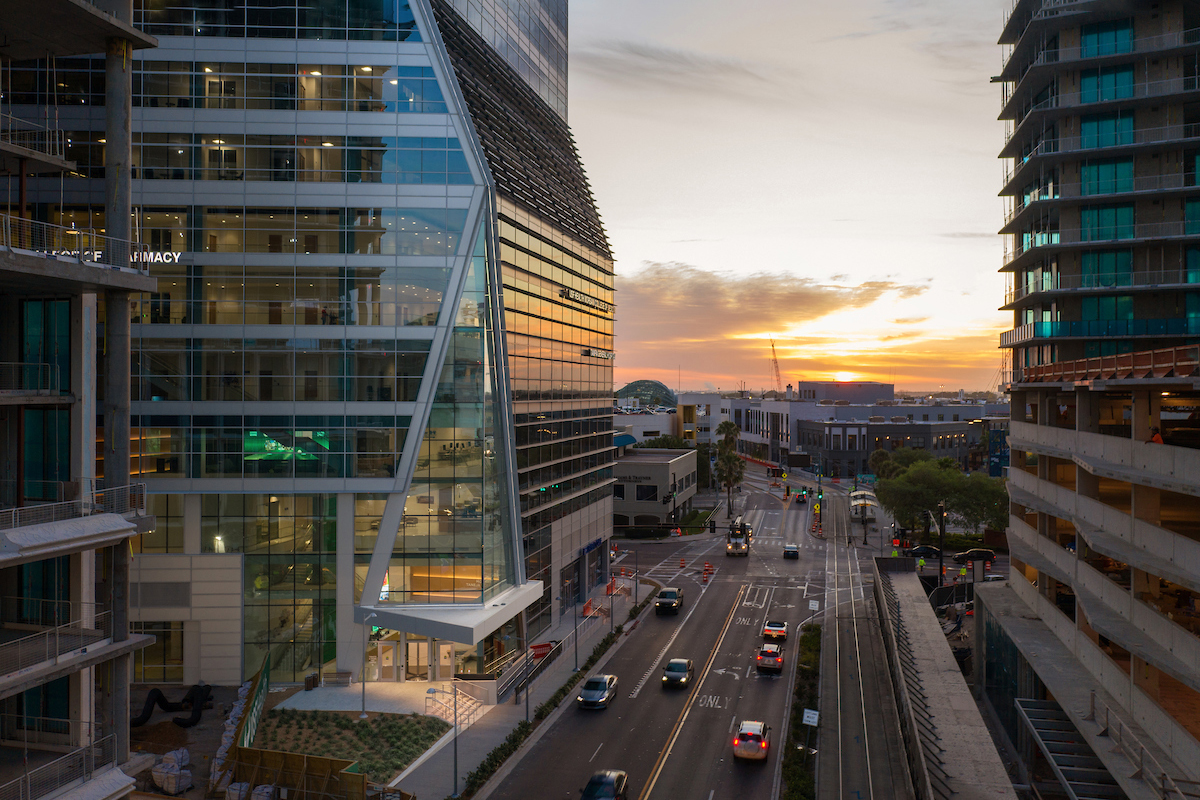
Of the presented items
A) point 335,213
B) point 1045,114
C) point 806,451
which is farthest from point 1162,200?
point 806,451

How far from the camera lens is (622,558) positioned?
→ 264 ft

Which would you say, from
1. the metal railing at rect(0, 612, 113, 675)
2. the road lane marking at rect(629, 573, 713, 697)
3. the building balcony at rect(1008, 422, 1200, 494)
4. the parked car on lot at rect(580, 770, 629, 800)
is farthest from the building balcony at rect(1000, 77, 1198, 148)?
the metal railing at rect(0, 612, 113, 675)

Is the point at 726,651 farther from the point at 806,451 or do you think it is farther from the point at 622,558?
the point at 806,451

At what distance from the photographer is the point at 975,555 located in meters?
73.1

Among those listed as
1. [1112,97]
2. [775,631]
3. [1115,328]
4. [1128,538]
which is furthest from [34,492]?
[1112,97]

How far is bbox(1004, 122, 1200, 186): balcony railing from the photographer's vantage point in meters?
44.3

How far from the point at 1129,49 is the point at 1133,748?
39736mm

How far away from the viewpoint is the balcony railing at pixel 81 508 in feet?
56.5

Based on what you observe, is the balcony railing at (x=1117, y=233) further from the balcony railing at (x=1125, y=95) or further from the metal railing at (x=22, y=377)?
the metal railing at (x=22, y=377)

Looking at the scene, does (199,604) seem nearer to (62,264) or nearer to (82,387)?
(82,387)

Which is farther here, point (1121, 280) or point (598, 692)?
point (1121, 280)

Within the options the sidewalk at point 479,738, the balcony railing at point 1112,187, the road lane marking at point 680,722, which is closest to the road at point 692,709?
the road lane marking at point 680,722

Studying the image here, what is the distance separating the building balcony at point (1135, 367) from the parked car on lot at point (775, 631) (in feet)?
73.6

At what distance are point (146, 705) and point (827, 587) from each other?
52.0m
